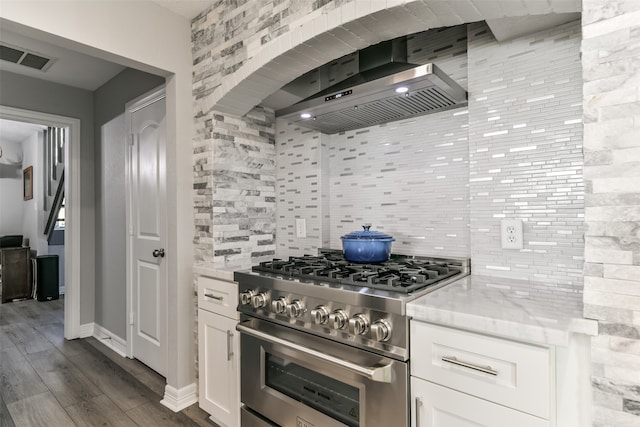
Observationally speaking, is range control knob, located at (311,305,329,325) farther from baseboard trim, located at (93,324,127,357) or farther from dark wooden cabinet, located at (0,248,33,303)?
dark wooden cabinet, located at (0,248,33,303)

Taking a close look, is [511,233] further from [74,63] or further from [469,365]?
[74,63]

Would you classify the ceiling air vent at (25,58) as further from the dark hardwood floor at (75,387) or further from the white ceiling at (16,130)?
the white ceiling at (16,130)

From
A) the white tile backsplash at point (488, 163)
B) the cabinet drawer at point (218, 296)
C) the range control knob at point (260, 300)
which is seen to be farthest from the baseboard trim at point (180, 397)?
the white tile backsplash at point (488, 163)

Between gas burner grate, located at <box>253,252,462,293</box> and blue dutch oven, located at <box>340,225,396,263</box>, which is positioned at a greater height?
blue dutch oven, located at <box>340,225,396,263</box>

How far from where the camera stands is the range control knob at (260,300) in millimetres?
1608

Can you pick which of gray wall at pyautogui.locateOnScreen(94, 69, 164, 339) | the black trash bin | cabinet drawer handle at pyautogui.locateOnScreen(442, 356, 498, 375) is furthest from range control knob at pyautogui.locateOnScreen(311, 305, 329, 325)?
the black trash bin

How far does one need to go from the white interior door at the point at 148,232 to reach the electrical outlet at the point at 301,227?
38.3 inches

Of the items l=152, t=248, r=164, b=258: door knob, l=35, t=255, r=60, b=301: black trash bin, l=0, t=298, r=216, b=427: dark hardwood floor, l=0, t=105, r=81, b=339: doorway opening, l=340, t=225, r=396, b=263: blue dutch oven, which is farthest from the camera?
l=35, t=255, r=60, b=301: black trash bin

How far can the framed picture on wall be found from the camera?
20.3ft

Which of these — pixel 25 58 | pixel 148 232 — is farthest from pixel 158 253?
pixel 25 58

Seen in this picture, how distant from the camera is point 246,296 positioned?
1697 millimetres

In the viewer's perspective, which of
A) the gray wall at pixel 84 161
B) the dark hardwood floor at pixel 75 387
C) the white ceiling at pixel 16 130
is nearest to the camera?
the dark hardwood floor at pixel 75 387

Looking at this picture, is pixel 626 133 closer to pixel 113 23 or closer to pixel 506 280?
pixel 506 280

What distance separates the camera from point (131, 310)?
9.50ft
